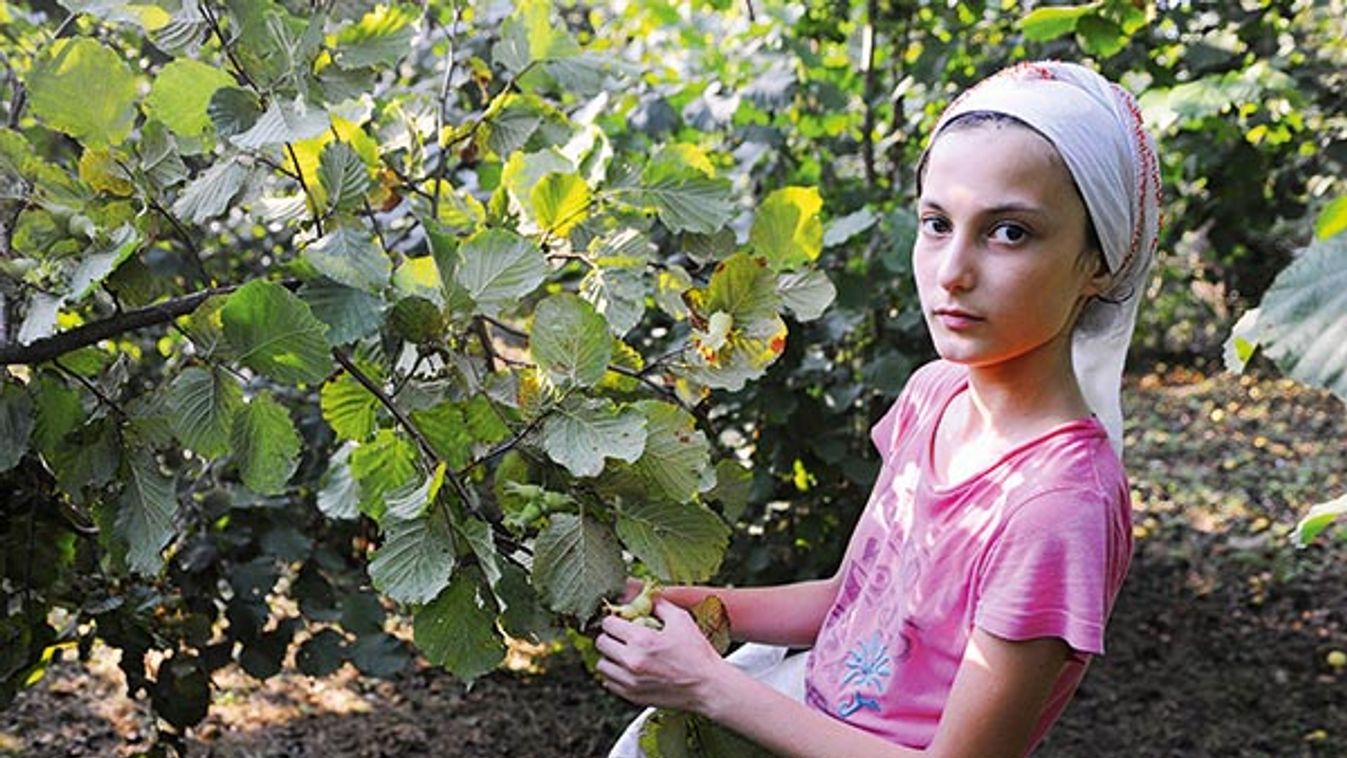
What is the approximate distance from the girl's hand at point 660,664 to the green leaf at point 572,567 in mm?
36

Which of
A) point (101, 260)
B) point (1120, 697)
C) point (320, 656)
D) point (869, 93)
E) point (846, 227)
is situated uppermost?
point (101, 260)

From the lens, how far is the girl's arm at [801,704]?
3.80 feet

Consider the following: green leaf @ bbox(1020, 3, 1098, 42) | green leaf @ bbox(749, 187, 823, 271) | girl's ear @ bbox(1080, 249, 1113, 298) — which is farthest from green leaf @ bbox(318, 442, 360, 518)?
green leaf @ bbox(1020, 3, 1098, 42)

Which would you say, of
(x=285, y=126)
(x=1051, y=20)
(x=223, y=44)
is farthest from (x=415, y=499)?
(x=1051, y=20)

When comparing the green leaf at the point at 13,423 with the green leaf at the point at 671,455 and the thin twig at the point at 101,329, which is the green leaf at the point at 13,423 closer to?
the thin twig at the point at 101,329

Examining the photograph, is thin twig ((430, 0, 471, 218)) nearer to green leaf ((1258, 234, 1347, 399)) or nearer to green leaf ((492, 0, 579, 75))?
green leaf ((492, 0, 579, 75))

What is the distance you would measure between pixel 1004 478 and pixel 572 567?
0.38m

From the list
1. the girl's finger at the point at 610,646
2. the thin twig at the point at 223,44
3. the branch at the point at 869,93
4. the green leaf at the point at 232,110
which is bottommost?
the branch at the point at 869,93

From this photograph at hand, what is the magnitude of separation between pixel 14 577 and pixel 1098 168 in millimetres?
1508

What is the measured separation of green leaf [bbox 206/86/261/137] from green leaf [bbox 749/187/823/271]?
19.9 inches

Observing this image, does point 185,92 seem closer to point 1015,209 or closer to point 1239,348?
point 1015,209

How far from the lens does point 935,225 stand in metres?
1.24

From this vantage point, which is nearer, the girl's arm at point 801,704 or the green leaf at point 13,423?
the girl's arm at point 801,704

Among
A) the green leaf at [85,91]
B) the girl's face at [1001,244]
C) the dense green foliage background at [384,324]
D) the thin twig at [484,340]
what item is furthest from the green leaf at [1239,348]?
the green leaf at [85,91]
